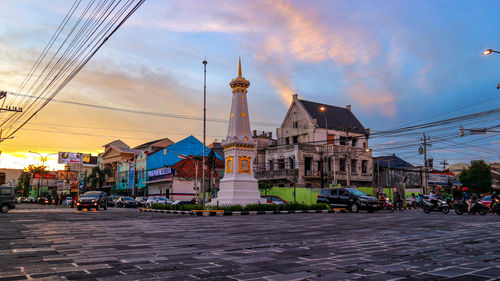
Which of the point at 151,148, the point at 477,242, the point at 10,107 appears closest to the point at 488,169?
the point at 151,148

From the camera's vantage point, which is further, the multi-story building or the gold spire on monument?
the multi-story building

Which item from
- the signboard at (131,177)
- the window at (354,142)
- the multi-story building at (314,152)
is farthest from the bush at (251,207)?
the signboard at (131,177)

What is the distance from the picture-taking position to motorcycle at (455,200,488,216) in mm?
22359

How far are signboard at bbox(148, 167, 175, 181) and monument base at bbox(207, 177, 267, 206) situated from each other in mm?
23281

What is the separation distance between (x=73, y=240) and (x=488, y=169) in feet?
233

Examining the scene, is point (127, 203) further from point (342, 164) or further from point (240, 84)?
point (342, 164)

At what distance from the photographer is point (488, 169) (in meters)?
62.8

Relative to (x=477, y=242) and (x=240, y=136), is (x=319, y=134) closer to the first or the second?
(x=240, y=136)

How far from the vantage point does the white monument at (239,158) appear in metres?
26.1

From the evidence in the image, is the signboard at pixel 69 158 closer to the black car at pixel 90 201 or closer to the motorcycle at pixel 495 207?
the black car at pixel 90 201

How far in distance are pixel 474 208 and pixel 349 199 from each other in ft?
25.3

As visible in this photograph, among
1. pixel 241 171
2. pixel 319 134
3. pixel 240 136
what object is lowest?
pixel 241 171

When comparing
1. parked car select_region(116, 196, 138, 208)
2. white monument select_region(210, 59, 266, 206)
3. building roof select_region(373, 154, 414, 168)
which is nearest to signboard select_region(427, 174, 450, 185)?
building roof select_region(373, 154, 414, 168)

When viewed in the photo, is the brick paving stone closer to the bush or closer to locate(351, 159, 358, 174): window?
the bush
